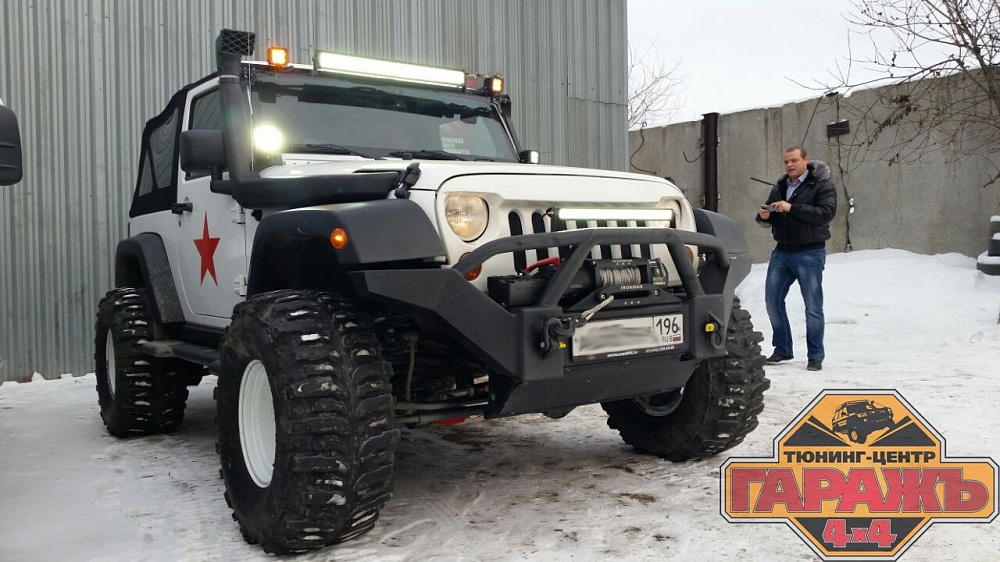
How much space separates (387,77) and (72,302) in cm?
443

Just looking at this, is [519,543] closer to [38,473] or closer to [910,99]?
[38,473]

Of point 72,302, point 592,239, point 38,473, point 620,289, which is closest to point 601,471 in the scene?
point 620,289

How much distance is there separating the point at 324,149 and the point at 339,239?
1206 mm

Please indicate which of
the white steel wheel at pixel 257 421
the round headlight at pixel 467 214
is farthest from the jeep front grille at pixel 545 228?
the white steel wheel at pixel 257 421

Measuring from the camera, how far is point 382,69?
421 cm

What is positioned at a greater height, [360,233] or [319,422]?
[360,233]

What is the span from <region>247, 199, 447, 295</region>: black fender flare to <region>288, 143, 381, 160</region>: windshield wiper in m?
0.69

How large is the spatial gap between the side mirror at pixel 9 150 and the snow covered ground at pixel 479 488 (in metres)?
1.39

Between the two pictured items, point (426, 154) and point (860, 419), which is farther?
point (860, 419)

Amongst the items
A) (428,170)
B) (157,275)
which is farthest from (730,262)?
(157,275)

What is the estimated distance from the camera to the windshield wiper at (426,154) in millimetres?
4035

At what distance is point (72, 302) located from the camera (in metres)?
7.17

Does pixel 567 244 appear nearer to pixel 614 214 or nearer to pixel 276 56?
pixel 614 214

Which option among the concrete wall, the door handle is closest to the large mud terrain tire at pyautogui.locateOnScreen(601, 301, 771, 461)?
the door handle
